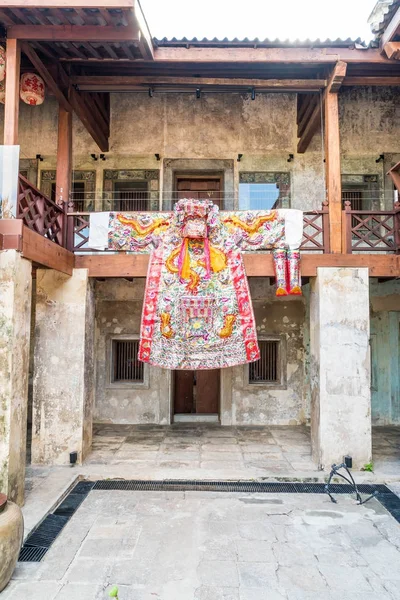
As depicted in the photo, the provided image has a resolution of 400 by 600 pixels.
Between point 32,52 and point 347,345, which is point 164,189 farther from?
point 347,345

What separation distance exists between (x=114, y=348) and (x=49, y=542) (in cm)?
541

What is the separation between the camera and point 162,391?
9.72m

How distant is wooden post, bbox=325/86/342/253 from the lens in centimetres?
716

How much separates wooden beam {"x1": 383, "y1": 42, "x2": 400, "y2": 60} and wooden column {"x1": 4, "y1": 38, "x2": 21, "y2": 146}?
5696 millimetres

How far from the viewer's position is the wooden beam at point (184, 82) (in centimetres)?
745

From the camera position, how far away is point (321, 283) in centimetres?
703

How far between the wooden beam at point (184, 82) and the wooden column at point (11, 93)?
5.77ft

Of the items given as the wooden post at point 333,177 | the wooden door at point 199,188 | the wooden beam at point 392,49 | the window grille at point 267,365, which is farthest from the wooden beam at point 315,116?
the window grille at point 267,365

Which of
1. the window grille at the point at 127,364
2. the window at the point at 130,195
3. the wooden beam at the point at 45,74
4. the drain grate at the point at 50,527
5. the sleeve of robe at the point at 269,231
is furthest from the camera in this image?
the window grille at the point at 127,364

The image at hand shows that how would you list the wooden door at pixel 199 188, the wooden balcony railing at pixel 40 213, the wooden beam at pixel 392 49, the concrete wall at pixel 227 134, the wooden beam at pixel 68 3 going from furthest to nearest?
the wooden door at pixel 199 188, the concrete wall at pixel 227 134, the wooden beam at pixel 392 49, the wooden balcony railing at pixel 40 213, the wooden beam at pixel 68 3

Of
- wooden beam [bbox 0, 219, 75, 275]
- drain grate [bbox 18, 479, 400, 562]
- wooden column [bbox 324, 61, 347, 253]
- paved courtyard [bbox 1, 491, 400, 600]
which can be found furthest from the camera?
wooden column [bbox 324, 61, 347, 253]

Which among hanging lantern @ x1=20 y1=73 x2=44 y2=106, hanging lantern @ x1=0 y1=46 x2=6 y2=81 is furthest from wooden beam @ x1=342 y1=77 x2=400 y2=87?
hanging lantern @ x1=0 y1=46 x2=6 y2=81

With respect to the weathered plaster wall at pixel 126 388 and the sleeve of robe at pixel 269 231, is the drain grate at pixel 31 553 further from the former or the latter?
the weathered plaster wall at pixel 126 388

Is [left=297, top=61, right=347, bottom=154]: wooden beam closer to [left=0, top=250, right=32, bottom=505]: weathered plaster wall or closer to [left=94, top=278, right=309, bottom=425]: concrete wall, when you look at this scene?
[left=94, top=278, right=309, bottom=425]: concrete wall
